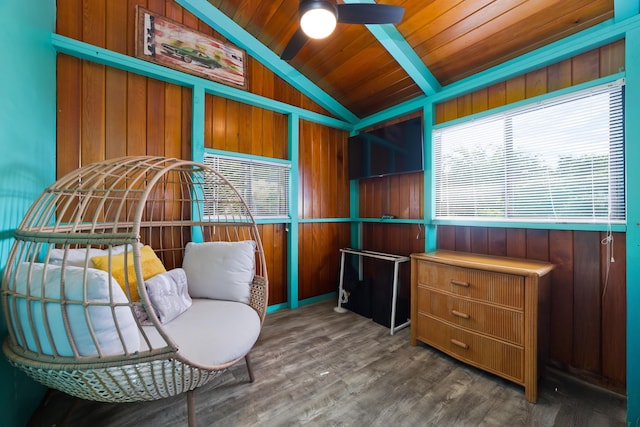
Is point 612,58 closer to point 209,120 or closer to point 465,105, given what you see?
point 465,105

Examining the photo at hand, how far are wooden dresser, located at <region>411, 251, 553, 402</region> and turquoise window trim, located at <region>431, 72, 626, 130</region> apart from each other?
1.19m

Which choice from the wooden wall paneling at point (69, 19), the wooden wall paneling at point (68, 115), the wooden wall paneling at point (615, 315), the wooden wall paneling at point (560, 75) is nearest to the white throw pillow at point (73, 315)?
the wooden wall paneling at point (68, 115)

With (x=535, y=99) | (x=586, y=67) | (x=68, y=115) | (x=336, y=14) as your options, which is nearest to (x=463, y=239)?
(x=535, y=99)

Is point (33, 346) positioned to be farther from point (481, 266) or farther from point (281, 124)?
point (281, 124)

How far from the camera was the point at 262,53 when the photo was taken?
2604 mm

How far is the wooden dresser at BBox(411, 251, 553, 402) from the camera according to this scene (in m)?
1.52

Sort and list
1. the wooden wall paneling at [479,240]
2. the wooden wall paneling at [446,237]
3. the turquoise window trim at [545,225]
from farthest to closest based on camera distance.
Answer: the wooden wall paneling at [446,237] < the wooden wall paneling at [479,240] < the turquoise window trim at [545,225]

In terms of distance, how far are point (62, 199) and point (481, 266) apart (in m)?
2.90

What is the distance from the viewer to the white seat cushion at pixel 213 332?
115 cm

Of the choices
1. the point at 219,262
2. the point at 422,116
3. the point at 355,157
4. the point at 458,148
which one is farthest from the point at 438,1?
the point at 219,262

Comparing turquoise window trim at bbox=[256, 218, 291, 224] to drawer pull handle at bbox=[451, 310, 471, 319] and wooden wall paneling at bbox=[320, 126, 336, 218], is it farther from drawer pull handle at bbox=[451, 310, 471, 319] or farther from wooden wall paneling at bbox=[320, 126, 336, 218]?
drawer pull handle at bbox=[451, 310, 471, 319]

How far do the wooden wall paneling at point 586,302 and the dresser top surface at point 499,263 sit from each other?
0.20 meters

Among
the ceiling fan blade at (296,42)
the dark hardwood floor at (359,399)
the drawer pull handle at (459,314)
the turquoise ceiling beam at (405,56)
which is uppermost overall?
the turquoise ceiling beam at (405,56)

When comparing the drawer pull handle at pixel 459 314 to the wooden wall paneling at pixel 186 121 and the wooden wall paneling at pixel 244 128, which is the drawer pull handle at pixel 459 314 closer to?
the wooden wall paneling at pixel 244 128
